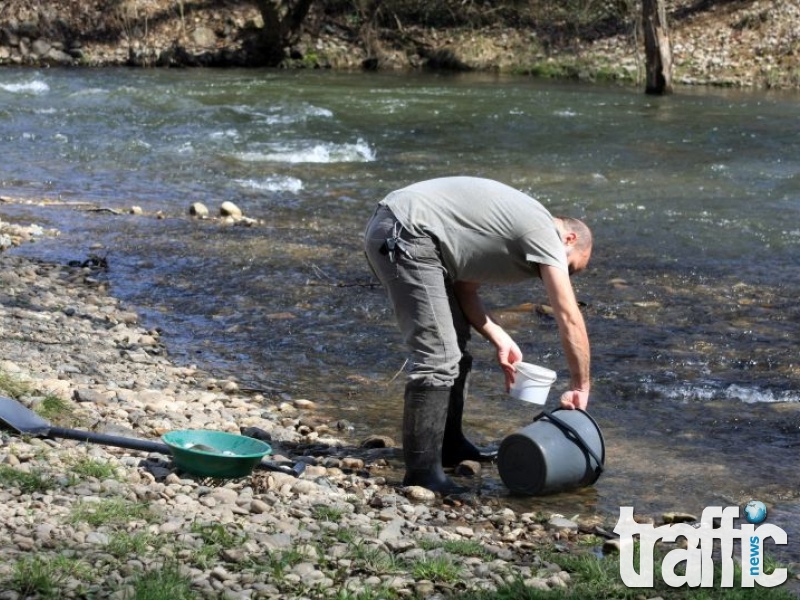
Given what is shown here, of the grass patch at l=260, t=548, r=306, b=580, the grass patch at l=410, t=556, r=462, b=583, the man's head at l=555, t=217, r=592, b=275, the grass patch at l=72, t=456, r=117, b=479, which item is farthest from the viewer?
the man's head at l=555, t=217, r=592, b=275

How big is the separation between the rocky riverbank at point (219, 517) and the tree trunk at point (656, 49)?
1631cm

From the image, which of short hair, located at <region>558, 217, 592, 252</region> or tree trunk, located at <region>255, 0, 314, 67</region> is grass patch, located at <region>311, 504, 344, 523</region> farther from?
tree trunk, located at <region>255, 0, 314, 67</region>

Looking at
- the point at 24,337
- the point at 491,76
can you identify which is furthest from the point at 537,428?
the point at 491,76

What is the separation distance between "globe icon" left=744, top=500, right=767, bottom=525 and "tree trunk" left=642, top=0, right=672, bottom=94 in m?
16.9

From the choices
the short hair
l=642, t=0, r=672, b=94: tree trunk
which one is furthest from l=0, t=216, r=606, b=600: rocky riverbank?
l=642, t=0, r=672, b=94: tree trunk

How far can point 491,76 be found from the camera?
25516 millimetres

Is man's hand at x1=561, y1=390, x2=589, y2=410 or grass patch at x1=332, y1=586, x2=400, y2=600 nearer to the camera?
grass patch at x1=332, y1=586, x2=400, y2=600

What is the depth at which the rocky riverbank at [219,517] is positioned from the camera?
3.88 meters

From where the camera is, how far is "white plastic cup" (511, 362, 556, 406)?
5.27 meters

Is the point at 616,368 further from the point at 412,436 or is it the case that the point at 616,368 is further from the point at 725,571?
the point at 725,571

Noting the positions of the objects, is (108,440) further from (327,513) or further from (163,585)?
(163,585)

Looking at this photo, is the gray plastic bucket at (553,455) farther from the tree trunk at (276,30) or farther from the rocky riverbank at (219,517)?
the tree trunk at (276,30)

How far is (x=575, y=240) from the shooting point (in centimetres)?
500

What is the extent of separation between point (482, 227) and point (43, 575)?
2202 mm
